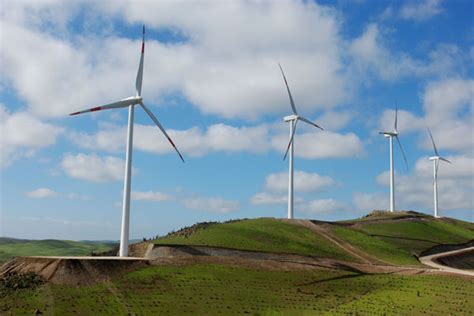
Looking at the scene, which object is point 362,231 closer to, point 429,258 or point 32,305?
point 429,258

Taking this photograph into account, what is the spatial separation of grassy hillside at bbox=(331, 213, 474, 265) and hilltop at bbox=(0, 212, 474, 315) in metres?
0.84

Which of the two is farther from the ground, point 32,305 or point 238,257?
point 238,257

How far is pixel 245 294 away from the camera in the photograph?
64312 millimetres

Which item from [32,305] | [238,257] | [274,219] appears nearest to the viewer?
[32,305]

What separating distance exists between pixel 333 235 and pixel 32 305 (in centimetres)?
6589

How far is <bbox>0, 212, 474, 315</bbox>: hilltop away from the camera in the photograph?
59.0 metres

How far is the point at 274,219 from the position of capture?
112188 mm

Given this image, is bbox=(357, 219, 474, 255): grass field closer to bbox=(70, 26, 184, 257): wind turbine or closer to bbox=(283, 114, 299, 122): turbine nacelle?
bbox=(283, 114, 299, 122): turbine nacelle

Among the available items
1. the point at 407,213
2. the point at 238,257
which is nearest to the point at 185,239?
the point at 238,257

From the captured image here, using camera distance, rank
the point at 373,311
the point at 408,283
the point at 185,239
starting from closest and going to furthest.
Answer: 1. the point at 373,311
2. the point at 408,283
3. the point at 185,239

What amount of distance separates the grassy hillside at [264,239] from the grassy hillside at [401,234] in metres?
9.49

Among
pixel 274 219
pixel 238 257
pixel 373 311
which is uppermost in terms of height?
pixel 274 219

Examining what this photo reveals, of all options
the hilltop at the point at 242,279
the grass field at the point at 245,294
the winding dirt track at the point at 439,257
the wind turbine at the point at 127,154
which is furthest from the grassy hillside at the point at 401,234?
the wind turbine at the point at 127,154

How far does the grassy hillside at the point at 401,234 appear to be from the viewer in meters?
101
